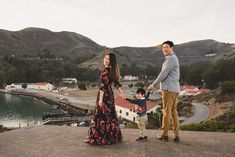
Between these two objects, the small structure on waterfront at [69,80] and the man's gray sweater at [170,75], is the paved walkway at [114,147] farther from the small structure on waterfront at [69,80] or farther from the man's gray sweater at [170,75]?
the small structure on waterfront at [69,80]

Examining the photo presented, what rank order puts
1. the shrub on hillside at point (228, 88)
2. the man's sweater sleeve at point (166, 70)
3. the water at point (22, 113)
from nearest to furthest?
the man's sweater sleeve at point (166, 70)
the shrub on hillside at point (228, 88)
the water at point (22, 113)

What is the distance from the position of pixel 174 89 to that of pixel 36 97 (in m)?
67.5

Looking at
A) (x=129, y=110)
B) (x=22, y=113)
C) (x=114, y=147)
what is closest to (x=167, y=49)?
(x=114, y=147)

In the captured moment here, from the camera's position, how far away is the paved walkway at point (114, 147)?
496 cm

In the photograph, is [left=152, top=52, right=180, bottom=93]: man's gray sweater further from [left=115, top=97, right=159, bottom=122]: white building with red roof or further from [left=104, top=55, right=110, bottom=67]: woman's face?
[left=115, top=97, right=159, bottom=122]: white building with red roof

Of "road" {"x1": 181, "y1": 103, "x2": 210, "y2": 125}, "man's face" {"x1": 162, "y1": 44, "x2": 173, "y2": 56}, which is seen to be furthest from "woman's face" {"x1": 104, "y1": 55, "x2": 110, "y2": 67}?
"road" {"x1": 181, "y1": 103, "x2": 210, "y2": 125}

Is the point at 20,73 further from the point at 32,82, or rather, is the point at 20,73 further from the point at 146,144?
the point at 146,144

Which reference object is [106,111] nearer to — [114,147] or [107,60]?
[114,147]

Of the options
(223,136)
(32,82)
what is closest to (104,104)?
(223,136)

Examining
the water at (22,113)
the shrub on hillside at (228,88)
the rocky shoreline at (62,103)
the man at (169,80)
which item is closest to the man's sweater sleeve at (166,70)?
the man at (169,80)

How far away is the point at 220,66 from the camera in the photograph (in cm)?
5253

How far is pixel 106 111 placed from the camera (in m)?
5.54

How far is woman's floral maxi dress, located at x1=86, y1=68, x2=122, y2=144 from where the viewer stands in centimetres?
547

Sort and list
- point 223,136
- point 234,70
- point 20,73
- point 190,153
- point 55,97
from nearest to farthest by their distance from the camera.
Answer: point 190,153, point 223,136, point 234,70, point 55,97, point 20,73
